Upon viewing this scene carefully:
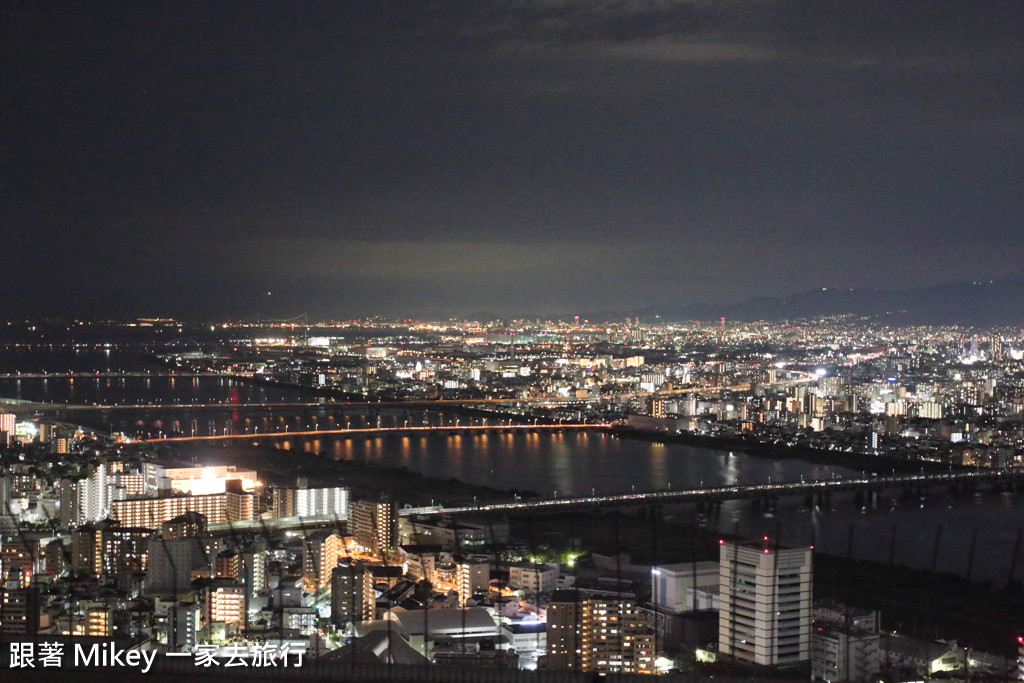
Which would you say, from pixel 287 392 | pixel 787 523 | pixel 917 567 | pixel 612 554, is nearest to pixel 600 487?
pixel 787 523

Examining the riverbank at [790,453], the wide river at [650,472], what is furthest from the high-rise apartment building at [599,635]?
the riverbank at [790,453]

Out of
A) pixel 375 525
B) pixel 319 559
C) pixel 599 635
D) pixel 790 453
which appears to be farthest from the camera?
pixel 790 453

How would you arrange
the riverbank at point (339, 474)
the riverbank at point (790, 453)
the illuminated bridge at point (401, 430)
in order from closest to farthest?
1. the riverbank at point (339, 474)
2. the riverbank at point (790, 453)
3. the illuminated bridge at point (401, 430)

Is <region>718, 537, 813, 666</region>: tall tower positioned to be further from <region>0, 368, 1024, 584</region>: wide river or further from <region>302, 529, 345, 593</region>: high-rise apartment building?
<region>302, 529, 345, 593</region>: high-rise apartment building

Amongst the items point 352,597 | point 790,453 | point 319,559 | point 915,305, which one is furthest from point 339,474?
point 915,305

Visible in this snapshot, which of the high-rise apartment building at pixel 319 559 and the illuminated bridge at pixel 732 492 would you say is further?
the illuminated bridge at pixel 732 492

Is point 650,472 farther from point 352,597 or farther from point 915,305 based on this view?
point 915,305

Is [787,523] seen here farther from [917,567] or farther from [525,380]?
[525,380]

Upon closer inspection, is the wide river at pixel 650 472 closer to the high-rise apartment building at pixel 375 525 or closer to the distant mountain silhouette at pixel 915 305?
the high-rise apartment building at pixel 375 525
